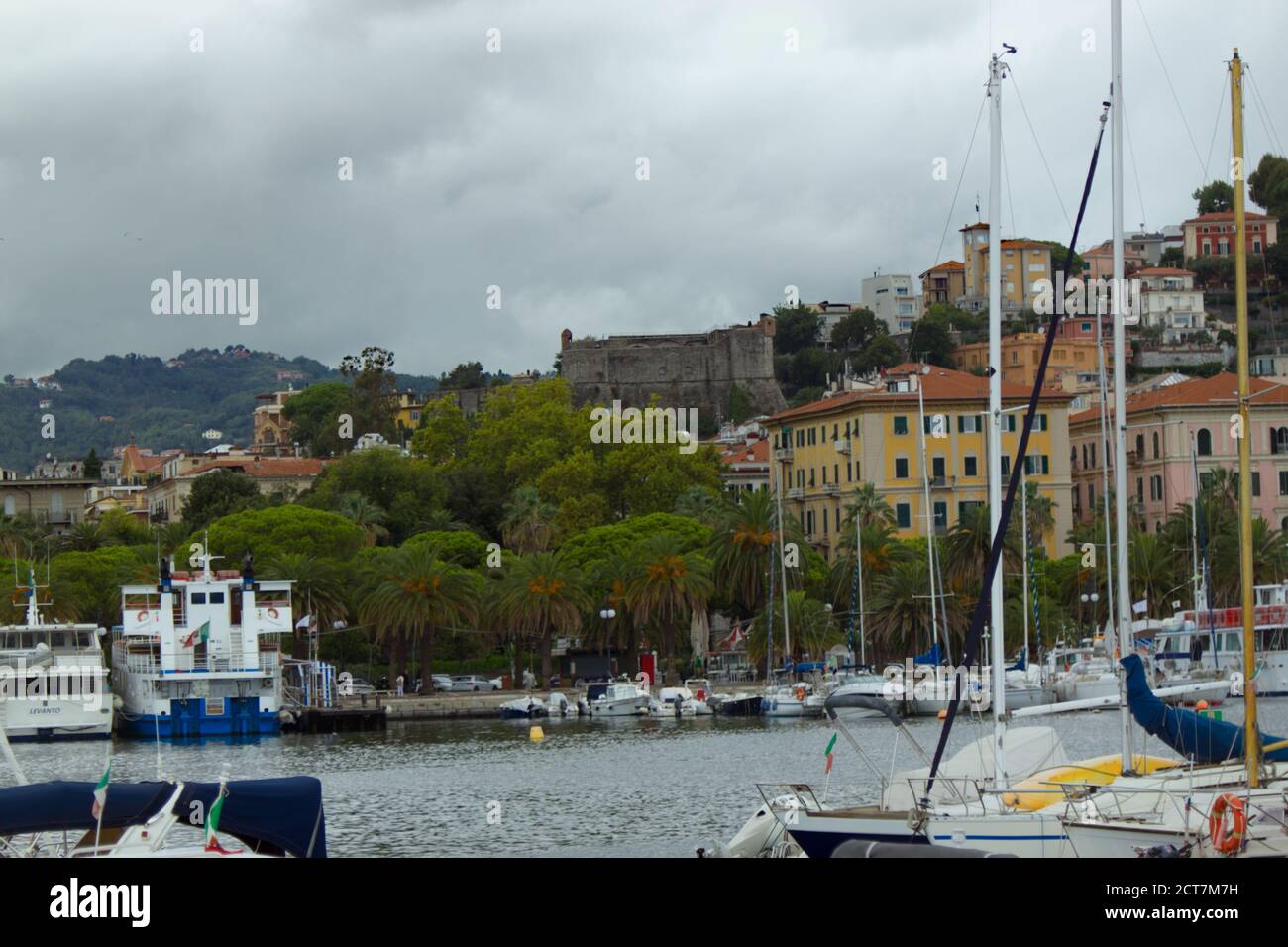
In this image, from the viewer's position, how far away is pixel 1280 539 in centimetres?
8844

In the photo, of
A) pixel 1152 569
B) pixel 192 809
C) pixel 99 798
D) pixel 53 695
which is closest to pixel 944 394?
pixel 1152 569

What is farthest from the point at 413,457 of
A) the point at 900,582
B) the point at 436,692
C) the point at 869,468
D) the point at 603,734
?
the point at 603,734

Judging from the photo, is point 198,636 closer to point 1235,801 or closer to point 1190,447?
point 1235,801

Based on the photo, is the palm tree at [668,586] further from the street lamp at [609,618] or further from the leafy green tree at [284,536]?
the leafy green tree at [284,536]

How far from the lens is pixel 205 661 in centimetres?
7631

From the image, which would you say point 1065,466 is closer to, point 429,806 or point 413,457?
point 413,457

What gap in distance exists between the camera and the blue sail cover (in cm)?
2916

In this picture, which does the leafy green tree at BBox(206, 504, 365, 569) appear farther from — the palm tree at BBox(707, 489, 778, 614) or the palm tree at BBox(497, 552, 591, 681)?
the palm tree at BBox(707, 489, 778, 614)

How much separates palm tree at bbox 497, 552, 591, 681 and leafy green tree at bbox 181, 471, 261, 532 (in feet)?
110

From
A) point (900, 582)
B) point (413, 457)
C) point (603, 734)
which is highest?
point (413, 457)

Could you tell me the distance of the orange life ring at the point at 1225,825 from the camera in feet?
77.9

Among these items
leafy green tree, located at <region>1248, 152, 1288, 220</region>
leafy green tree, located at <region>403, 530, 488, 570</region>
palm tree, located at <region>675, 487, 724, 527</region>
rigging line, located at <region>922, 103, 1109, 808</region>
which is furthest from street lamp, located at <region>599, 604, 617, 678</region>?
leafy green tree, located at <region>1248, 152, 1288, 220</region>

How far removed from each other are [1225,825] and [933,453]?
85764 mm
